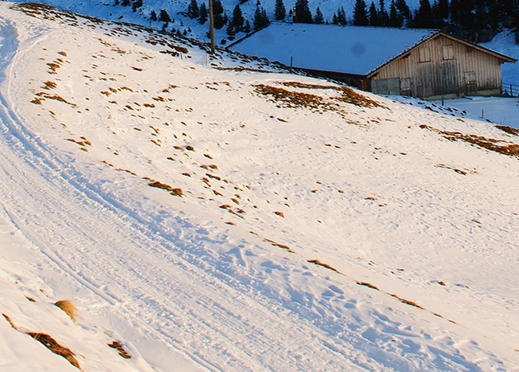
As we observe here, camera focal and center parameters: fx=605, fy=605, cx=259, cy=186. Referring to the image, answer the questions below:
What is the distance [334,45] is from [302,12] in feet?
90.4

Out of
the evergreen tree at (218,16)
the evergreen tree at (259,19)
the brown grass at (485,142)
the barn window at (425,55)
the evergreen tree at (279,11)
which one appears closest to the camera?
the brown grass at (485,142)

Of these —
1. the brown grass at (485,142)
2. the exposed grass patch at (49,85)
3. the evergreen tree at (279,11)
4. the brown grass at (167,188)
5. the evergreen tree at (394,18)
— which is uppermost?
the evergreen tree at (279,11)

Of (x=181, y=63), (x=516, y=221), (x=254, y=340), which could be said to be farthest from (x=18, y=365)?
(x=181, y=63)

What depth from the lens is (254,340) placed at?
6.80 meters

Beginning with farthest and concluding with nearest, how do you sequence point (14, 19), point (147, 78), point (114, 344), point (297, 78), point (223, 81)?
point (297, 78)
point (14, 19)
point (223, 81)
point (147, 78)
point (114, 344)

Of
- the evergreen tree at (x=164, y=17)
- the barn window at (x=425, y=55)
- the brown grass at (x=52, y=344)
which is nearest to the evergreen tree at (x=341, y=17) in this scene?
the evergreen tree at (x=164, y=17)

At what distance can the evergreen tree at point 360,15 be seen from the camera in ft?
227

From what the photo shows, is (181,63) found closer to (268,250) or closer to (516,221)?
(516,221)

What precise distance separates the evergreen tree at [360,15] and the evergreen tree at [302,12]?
212 inches

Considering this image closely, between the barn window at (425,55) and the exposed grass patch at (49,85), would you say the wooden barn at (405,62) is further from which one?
the exposed grass patch at (49,85)

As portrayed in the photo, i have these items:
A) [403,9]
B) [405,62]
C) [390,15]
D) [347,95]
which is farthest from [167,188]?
[403,9]

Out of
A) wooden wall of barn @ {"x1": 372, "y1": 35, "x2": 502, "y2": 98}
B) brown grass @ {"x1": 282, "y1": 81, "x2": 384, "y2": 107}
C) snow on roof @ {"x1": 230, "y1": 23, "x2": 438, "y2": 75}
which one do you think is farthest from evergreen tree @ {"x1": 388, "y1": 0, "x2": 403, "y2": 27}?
brown grass @ {"x1": 282, "y1": 81, "x2": 384, "y2": 107}

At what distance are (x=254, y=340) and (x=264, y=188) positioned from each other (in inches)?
372

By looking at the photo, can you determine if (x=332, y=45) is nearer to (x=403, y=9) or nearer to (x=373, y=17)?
Answer: (x=373, y=17)
